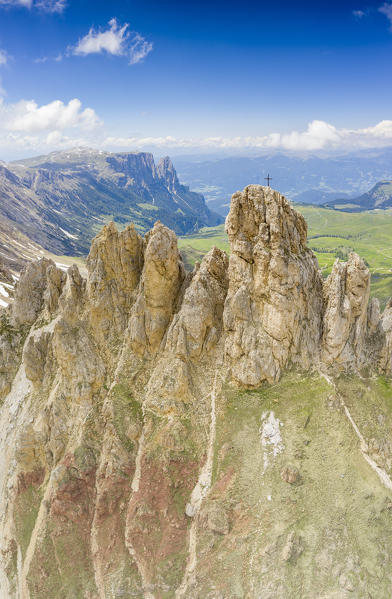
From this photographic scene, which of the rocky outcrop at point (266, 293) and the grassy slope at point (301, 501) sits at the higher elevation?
the rocky outcrop at point (266, 293)

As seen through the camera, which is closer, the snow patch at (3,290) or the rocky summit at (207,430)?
the rocky summit at (207,430)

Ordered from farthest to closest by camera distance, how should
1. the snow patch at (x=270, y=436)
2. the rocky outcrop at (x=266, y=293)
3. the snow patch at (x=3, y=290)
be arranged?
1. the snow patch at (x=3, y=290)
2. the rocky outcrop at (x=266, y=293)
3. the snow patch at (x=270, y=436)

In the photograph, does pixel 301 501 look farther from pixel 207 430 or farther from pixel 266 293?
pixel 266 293

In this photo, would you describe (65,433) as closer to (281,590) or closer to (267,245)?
(281,590)

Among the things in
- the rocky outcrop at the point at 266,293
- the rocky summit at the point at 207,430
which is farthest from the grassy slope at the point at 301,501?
the rocky outcrop at the point at 266,293

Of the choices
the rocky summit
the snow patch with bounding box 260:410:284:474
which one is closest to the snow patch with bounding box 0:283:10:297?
the rocky summit

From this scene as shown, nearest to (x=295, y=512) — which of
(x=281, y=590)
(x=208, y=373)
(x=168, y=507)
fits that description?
(x=281, y=590)

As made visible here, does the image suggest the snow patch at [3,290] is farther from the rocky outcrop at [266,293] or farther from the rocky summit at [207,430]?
the rocky outcrop at [266,293]

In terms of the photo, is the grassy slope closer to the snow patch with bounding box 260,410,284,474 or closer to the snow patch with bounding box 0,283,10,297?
the snow patch with bounding box 260,410,284,474

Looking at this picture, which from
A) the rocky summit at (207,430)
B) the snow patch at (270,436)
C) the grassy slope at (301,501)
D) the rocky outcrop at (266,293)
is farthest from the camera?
the rocky outcrop at (266,293)
